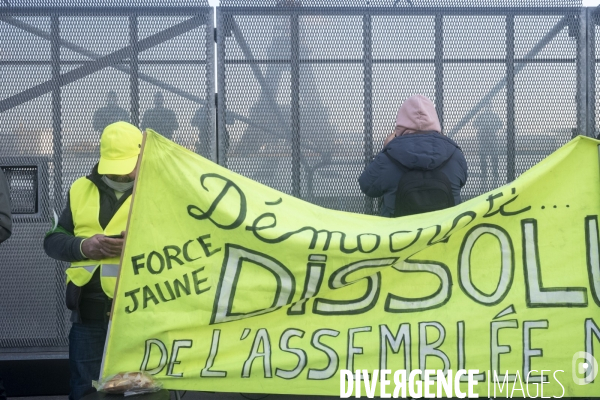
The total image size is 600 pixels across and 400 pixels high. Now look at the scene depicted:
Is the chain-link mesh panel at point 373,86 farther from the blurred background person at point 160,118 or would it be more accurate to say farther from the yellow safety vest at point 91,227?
the yellow safety vest at point 91,227

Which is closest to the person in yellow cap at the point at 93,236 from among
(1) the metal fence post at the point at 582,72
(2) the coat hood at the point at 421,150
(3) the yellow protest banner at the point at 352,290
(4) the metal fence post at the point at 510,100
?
(3) the yellow protest banner at the point at 352,290

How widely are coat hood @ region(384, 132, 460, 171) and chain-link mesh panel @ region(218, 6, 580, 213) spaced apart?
28.2 inches

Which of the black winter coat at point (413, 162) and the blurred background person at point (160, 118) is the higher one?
the blurred background person at point (160, 118)

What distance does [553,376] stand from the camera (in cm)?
418

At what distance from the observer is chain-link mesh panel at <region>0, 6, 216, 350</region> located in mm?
5660

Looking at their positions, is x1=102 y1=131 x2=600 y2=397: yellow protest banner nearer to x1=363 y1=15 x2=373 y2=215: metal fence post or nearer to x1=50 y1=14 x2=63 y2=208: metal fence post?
x1=363 y1=15 x2=373 y2=215: metal fence post

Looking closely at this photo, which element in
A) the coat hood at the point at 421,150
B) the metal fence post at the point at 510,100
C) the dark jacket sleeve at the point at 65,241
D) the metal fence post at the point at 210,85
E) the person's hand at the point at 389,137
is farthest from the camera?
the metal fence post at the point at 510,100

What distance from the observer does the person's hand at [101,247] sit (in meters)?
4.15

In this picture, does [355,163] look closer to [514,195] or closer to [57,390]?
[514,195]

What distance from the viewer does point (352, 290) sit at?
4227mm

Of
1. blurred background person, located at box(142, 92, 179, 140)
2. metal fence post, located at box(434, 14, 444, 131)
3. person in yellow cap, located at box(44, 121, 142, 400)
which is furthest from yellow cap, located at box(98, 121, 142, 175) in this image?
metal fence post, located at box(434, 14, 444, 131)

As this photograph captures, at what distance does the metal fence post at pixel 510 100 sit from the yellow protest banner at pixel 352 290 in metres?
1.45

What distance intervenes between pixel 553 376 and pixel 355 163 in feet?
7.32

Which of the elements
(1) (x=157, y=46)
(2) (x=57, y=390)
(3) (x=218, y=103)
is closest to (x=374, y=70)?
(3) (x=218, y=103)
